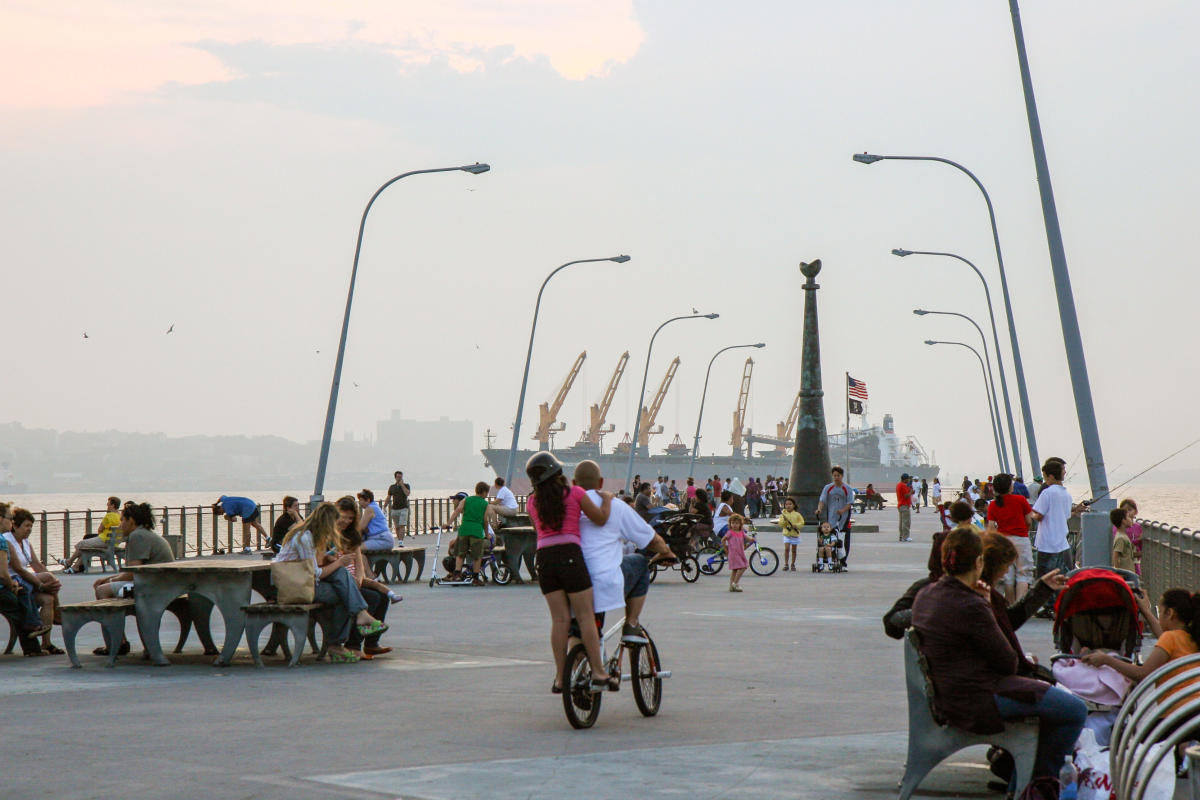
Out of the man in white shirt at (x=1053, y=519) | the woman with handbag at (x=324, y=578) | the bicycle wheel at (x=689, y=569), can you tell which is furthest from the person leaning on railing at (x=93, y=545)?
the man in white shirt at (x=1053, y=519)

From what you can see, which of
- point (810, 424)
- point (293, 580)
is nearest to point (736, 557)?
point (293, 580)

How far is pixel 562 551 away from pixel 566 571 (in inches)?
4.9

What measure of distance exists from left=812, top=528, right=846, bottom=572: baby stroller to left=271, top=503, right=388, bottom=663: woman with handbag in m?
14.6

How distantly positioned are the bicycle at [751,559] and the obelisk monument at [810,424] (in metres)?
22.5

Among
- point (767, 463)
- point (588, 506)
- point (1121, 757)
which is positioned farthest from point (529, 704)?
point (767, 463)

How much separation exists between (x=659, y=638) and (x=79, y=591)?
1047cm

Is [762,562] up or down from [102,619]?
up

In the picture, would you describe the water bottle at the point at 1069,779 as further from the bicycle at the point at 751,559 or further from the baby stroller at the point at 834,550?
the baby stroller at the point at 834,550

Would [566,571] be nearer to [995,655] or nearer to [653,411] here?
[995,655]

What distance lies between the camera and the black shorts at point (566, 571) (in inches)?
353

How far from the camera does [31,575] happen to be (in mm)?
13156

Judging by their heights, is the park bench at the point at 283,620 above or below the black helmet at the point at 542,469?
below

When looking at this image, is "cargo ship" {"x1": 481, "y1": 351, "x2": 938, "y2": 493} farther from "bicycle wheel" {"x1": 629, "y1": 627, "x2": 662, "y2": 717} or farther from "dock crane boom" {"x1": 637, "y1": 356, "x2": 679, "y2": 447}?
"bicycle wheel" {"x1": 629, "y1": 627, "x2": 662, "y2": 717}

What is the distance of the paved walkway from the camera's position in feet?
22.9
